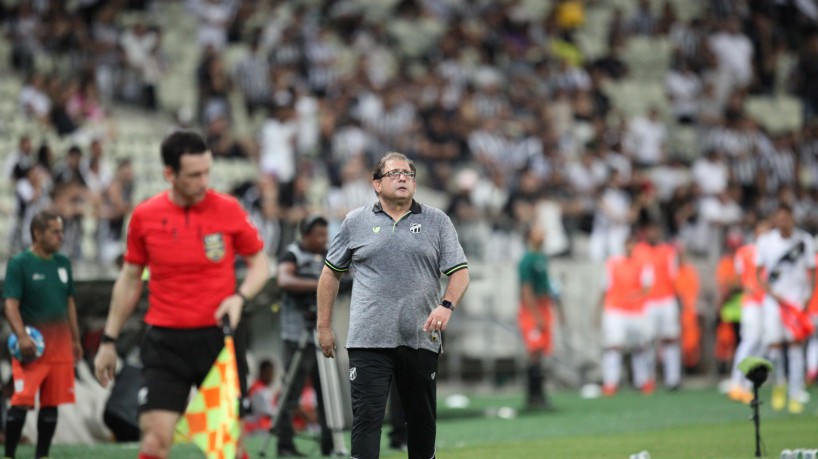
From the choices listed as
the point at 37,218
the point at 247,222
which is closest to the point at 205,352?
the point at 247,222

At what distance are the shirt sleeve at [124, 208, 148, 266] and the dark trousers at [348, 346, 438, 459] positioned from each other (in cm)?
158

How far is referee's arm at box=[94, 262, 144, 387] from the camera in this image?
29.2ft

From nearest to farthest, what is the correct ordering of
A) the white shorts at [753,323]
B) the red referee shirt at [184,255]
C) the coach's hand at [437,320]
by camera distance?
the red referee shirt at [184,255], the coach's hand at [437,320], the white shorts at [753,323]

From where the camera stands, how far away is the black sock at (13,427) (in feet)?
41.1

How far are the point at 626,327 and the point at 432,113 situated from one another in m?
6.26

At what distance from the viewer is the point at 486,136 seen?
27.2m

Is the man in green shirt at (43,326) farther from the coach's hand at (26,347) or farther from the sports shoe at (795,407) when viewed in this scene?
the sports shoe at (795,407)

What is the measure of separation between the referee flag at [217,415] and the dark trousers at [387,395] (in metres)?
1.15

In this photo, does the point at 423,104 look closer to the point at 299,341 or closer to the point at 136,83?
the point at 136,83

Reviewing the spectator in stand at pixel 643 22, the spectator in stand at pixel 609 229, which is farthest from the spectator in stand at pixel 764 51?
the spectator in stand at pixel 609 229

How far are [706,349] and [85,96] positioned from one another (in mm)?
11557

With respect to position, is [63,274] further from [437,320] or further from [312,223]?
[437,320]

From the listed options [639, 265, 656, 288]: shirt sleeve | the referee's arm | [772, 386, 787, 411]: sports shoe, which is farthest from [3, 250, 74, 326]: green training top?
[639, 265, 656, 288]: shirt sleeve

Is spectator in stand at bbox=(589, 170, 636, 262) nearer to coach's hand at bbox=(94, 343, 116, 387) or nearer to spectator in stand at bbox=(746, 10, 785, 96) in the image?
spectator in stand at bbox=(746, 10, 785, 96)
